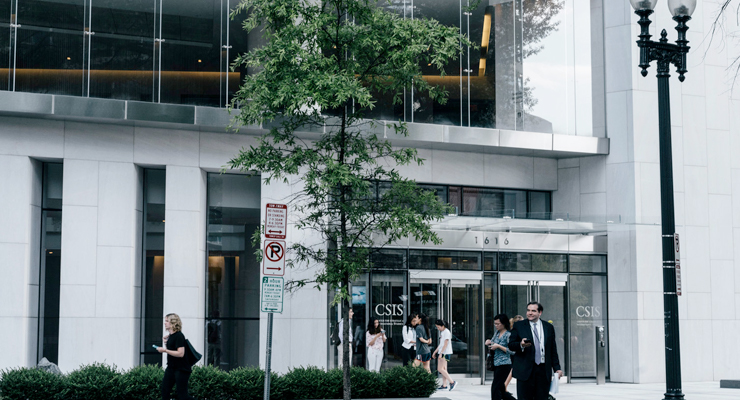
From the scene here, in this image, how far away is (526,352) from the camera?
38.4ft

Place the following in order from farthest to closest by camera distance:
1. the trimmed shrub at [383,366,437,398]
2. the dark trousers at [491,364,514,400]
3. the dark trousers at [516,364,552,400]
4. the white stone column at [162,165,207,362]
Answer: the white stone column at [162,165,207,362]
the trimmed shrub at [383,366,437,398]
the dark trousers at [491,364,514,400]
the dark trousers at [516,364,552,400]

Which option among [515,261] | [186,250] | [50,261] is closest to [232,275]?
[186,250]

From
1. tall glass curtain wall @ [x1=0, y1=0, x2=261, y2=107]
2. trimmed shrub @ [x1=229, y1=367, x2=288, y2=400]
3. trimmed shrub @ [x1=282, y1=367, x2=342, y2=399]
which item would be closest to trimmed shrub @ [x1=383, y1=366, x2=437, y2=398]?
trimmed shrub @ [x1=282, y1=367, x2=342, y2=399]

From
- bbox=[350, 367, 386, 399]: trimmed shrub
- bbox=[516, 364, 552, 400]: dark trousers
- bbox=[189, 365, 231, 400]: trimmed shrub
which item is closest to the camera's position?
bbox=[516, 364, 552, 400]: dark trousers

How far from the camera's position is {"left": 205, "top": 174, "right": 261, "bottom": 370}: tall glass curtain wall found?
65.1ft

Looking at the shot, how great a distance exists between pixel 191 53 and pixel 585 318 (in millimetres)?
12345

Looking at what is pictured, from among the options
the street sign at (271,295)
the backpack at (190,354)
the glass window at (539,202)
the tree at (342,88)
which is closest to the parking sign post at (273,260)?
the street sign at (271,295)

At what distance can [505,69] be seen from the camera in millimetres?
22297

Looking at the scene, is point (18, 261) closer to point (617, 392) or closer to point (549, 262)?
point (549, 262)

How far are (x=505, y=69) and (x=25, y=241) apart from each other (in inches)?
498

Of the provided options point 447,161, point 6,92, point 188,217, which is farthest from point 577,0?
point 6,92

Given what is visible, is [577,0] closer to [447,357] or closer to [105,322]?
[447,357]

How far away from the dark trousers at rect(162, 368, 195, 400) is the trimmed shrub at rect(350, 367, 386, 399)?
3.84m

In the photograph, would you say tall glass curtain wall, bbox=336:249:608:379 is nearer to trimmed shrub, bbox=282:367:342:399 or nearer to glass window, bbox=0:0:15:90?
trimmed shrub, bbox=282:367:342:399
